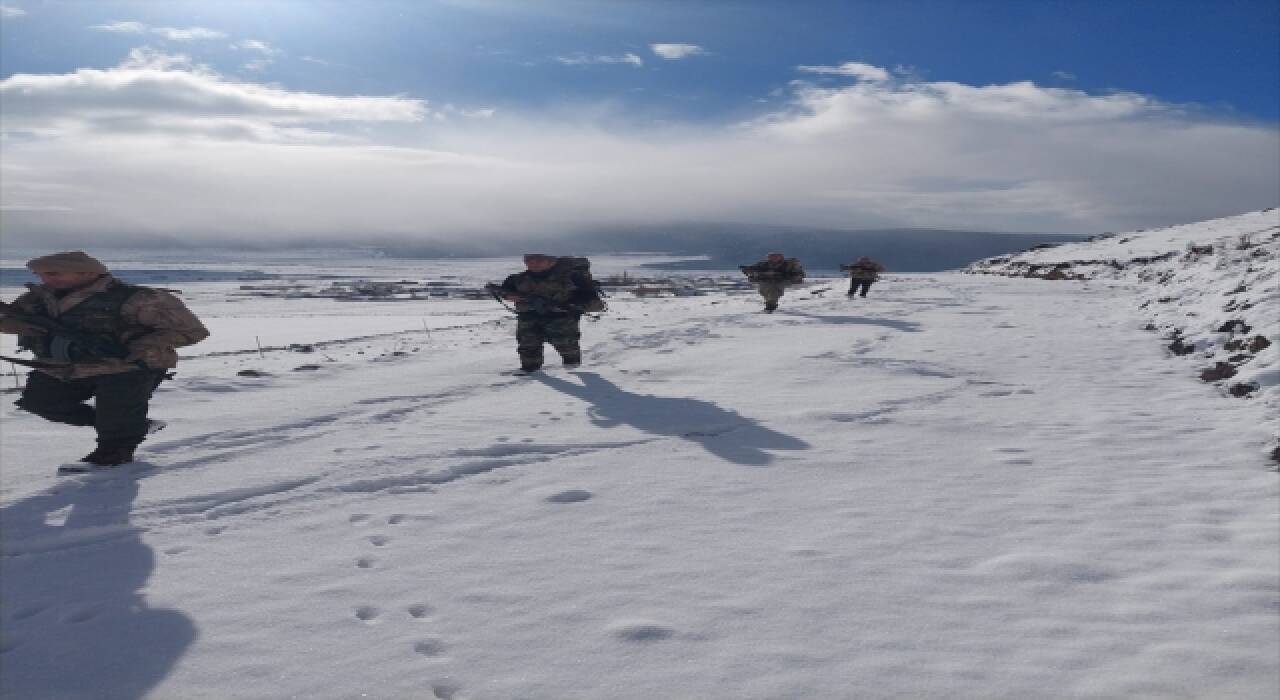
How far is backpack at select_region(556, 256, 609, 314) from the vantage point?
8.92 meters

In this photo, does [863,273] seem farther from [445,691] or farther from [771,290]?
[445,691]

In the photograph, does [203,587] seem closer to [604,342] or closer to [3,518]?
[3,518]

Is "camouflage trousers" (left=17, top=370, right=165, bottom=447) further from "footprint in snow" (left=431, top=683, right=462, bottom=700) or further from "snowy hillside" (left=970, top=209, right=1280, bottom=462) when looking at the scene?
"snowy hillside" (left=970, top=209, right=1280, bottom=462)

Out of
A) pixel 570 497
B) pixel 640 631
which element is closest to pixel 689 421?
pixel 570 497

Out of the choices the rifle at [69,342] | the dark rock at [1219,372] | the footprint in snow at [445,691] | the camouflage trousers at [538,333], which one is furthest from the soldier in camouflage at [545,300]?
the footprint in snow at [445,691]

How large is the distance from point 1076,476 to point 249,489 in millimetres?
5043

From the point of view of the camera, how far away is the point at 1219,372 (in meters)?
7.09

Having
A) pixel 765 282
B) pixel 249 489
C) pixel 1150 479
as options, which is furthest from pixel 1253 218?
pixel 249 489

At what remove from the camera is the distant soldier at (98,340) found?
4836 millimetres

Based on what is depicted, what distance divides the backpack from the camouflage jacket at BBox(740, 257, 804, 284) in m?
8.03

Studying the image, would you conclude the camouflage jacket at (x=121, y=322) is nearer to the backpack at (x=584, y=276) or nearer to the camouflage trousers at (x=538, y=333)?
the camouflage trousers at (x=538, y=333)

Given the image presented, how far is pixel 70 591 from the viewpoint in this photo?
3.16 metres

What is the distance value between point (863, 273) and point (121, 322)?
1824cm

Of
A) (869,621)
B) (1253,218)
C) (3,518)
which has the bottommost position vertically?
(3,518)
